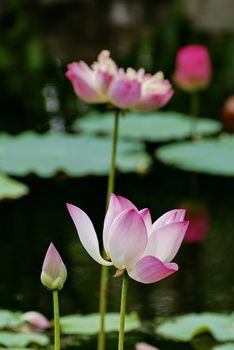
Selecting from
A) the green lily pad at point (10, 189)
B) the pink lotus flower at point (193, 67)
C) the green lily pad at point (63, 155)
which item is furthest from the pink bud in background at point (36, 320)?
the pink lotus flower at point (193, 67)

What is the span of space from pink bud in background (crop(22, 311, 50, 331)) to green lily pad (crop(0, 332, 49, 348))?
0.14ft

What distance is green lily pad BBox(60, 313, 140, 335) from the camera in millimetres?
1831

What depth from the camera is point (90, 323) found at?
186 cm

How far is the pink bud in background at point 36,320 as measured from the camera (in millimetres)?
1808

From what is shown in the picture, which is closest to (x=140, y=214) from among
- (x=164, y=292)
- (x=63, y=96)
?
(x=164, y=292)

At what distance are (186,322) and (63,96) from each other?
7.02ft

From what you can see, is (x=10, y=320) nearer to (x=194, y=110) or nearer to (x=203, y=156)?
(x=203, y=156)

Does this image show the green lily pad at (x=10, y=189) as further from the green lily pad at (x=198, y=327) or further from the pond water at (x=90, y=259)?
the green lily pad at (x=198, y=327)

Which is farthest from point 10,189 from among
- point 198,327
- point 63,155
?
point 198,327

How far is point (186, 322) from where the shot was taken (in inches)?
72.7

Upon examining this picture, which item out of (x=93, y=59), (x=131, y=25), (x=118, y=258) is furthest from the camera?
(x=131, y=25)

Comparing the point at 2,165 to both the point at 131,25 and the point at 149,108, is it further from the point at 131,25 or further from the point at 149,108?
the point at 131,25

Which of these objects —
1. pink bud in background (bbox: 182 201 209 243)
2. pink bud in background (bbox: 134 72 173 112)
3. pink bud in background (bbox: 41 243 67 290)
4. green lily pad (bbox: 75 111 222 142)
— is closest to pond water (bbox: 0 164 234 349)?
pink bud in background (bbox: 182 201 209 243)

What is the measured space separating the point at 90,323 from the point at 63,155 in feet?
4.07
